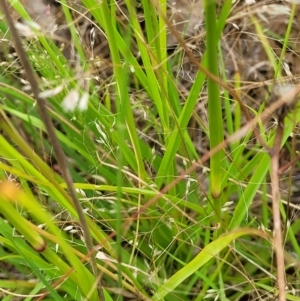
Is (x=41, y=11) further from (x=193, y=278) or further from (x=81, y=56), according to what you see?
(x=193, y=278)

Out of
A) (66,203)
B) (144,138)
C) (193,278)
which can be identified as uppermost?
(66,203)

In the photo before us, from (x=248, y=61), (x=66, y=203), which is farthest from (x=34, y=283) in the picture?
(x=248, y=61)

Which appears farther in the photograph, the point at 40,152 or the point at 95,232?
the point at 40,152

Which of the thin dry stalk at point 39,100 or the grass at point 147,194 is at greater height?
the thin dry stalk at point 39,100

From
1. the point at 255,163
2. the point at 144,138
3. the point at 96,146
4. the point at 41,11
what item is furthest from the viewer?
the point at 41,11

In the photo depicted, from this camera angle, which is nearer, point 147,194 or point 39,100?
point 39,100

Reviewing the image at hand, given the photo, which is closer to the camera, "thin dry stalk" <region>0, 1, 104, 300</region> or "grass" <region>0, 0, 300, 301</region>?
"thin dry stalk" <region>0, 1, 104, 300</region>

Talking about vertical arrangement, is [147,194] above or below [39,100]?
below

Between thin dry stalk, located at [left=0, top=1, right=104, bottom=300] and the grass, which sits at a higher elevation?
thin dry stalk, located at [left=0, top=1, right=104, bottom=300]

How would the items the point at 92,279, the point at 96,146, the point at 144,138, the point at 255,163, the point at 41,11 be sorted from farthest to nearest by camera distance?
the point at 41,11 < the point at 144,138 < the point at 96,146 < the point at 255,163 < the point at 92,279

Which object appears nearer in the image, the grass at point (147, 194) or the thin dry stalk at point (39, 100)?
the thin dry stalk at point (39, 100)

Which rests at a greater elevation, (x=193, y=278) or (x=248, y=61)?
(x=248, y=61)
